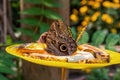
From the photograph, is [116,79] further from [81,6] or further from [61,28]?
[61,28]

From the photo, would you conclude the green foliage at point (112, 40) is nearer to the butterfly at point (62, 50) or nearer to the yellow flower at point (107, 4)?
the butterfly at point (62, 50)

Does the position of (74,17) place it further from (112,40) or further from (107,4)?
(112,40)

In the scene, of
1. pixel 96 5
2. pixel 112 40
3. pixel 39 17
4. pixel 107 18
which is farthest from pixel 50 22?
pixel 107 18

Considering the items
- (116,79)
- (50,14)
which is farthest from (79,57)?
(116,79)

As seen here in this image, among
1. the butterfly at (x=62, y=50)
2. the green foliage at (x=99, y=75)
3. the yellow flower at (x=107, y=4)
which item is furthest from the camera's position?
the yellow flower at (x=107, y=4)

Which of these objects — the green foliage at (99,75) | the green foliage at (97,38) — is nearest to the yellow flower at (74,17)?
the green foliage at (99,75)

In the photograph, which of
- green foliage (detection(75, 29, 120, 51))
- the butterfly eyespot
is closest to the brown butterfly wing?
the butterfly eyespot
